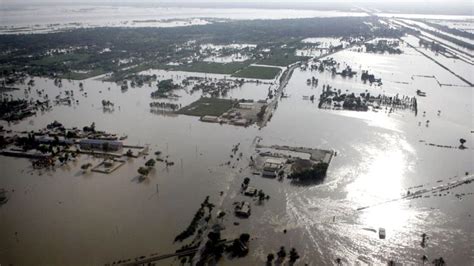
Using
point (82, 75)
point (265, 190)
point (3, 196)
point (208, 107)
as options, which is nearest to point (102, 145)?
point (3, 196)

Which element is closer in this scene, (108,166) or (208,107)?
(108,166)

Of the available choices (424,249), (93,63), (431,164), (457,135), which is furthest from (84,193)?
(93,63)

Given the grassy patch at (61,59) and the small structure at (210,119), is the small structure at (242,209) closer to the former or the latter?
the small structure at (210,119)

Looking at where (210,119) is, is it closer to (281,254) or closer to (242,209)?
(242,209)

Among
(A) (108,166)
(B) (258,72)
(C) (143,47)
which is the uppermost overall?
(C) (143,47)

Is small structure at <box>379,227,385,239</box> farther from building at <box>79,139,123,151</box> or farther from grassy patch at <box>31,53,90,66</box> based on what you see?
grassy patch at <box>31,53,90,66</box>

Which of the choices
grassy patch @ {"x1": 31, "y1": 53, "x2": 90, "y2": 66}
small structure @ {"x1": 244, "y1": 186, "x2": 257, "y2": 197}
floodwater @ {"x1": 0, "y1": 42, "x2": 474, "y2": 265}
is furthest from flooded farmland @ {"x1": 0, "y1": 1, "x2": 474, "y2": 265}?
grassy patch @ {"x1": 31, "y1": 53, "x2": 90, "y2": 66}

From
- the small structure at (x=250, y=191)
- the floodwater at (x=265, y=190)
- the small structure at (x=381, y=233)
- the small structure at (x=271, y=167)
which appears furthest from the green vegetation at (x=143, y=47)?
the small structure at (x=381, y=233)

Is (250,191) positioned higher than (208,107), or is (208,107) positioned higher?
(208,107)
